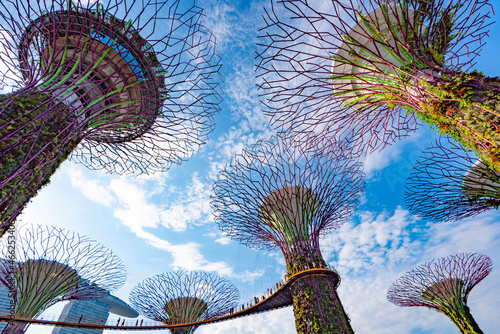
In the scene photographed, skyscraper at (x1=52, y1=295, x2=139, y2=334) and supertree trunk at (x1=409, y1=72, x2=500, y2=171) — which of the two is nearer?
supertree trunk at (x1=409, y1=72, x2=500, y2=171)

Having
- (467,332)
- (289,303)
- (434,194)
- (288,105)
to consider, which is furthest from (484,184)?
(289,303)

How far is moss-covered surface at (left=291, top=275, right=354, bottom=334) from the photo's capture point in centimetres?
851

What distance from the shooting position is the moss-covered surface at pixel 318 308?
8508 mm

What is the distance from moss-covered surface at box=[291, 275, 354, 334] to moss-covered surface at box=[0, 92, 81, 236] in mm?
8769

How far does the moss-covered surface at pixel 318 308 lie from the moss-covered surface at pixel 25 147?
8.77 metres

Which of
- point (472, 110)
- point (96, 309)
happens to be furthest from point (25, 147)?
point (96, 309)

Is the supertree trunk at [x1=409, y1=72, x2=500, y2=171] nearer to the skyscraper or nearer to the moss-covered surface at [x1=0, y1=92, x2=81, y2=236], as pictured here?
the moss-covered surface at [x1=0, y1=92, x2=81, y2=236]

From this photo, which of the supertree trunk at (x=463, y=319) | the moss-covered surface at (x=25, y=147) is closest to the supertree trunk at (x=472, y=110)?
the moss-covered surface at (x=25, y=147)

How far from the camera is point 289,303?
15.1m

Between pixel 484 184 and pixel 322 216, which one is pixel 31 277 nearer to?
pixel 322 216

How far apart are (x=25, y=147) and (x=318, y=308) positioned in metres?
9.43

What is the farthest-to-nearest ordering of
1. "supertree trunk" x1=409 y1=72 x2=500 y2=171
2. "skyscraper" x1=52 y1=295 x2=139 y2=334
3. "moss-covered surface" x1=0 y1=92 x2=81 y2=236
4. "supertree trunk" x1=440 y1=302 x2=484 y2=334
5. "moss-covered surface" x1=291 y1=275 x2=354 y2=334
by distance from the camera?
"skyscraper" x1=52 y1=295 x2=139 y2=334, "supertree trunk" x1=440 y1=302 x2=484 y2=334, "moss-covered surface" x1=291 y1=275 x2=354 y2=334, "moss-covered surface" x1=0 y1=92 x2=81 y2=236, "supertree trunk" x1=409 y1=72 x2=500 y2=171

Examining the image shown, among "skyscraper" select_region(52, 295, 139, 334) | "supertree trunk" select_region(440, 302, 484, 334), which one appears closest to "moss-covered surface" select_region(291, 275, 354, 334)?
"supertree trunk" select_region(440, 302, 484, 334)

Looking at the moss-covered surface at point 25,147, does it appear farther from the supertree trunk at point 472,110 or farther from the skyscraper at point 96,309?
the skyscraper at point 96,309
